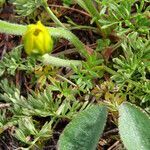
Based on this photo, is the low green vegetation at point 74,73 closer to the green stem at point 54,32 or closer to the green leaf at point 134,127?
the green stem at point 54,32

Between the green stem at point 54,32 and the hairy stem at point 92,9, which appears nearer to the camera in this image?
the green stem at point 54,32

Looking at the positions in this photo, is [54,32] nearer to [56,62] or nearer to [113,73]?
[56,62]

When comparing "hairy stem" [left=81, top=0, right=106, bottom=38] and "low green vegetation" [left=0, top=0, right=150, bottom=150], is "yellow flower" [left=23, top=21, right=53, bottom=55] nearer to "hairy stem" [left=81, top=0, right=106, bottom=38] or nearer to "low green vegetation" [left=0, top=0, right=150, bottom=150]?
"low green vegetation" [left=0, top=0, right=150, bottom=150]

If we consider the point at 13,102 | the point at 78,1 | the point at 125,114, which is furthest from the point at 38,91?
the point at 125,114

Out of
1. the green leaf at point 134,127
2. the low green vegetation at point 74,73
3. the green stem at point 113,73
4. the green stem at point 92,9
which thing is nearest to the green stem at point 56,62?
the low green vegetation at point 74,73

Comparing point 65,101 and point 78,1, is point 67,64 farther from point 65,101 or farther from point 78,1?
point 78,1

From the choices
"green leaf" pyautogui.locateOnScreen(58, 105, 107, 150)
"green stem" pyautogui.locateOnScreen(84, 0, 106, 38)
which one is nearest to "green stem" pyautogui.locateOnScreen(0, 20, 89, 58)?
"green stem" pyautogui.locateOnScreen(84, 0, 106, 38)
